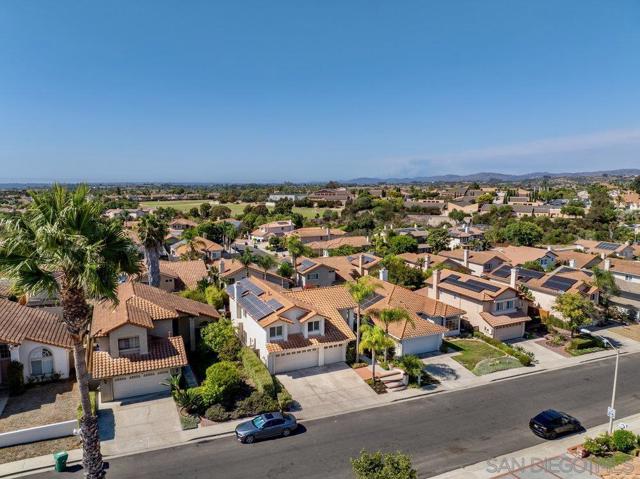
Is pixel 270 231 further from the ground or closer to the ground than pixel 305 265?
closer to the ground

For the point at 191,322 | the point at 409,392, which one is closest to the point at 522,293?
the point at 409,392

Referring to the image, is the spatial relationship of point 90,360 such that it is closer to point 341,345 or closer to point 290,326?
point 290,326

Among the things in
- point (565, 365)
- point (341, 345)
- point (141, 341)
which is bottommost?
point (565, 365)

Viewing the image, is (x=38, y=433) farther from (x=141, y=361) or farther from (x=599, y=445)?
(x=599, y=445)

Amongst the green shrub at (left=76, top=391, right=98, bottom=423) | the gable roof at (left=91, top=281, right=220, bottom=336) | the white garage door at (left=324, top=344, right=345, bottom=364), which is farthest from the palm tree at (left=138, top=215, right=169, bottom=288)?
the white garage door at (left=324, top=344, right=345, bottom=364)

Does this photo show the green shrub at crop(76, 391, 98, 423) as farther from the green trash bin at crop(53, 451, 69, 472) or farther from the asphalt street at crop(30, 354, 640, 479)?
the asphalt street at crop(30, 354, 640, 479)

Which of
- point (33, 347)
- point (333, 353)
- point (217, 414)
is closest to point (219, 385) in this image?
point (217, 414)
